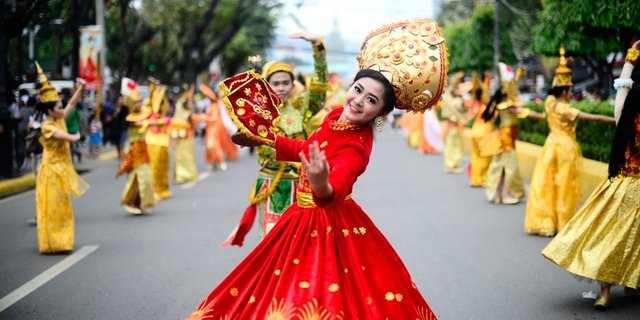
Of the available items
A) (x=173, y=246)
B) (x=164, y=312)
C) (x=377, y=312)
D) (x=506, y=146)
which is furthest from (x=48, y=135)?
(x=506, y=146)

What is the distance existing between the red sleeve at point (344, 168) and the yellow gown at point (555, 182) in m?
5.40

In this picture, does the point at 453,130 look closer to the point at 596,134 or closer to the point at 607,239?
the point at 596,134

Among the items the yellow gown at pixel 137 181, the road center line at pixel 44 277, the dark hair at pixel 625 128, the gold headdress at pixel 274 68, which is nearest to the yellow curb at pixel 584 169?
the dark hair at pixel 625 128

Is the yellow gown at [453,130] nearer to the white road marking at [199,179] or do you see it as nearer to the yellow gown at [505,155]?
the yellow gown at [505,155]

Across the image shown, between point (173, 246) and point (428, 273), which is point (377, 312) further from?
point (173, 246)

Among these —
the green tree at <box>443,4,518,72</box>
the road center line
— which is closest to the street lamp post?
the green tree at <box>443,4,518,72</box>

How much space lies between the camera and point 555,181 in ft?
30.2

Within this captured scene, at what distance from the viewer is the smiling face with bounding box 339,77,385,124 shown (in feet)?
13.5

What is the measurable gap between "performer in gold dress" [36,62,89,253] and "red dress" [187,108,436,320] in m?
4.65

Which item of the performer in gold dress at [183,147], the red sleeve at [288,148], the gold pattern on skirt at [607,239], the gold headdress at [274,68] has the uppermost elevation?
the gold headdress at [274,68]

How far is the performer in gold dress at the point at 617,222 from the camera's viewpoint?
5.73 meters

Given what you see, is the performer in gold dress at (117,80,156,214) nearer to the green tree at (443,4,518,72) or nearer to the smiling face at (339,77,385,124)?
the smiling face at (339,77,385,124)

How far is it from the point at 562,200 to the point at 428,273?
8.51 feet

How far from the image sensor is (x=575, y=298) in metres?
6.38
